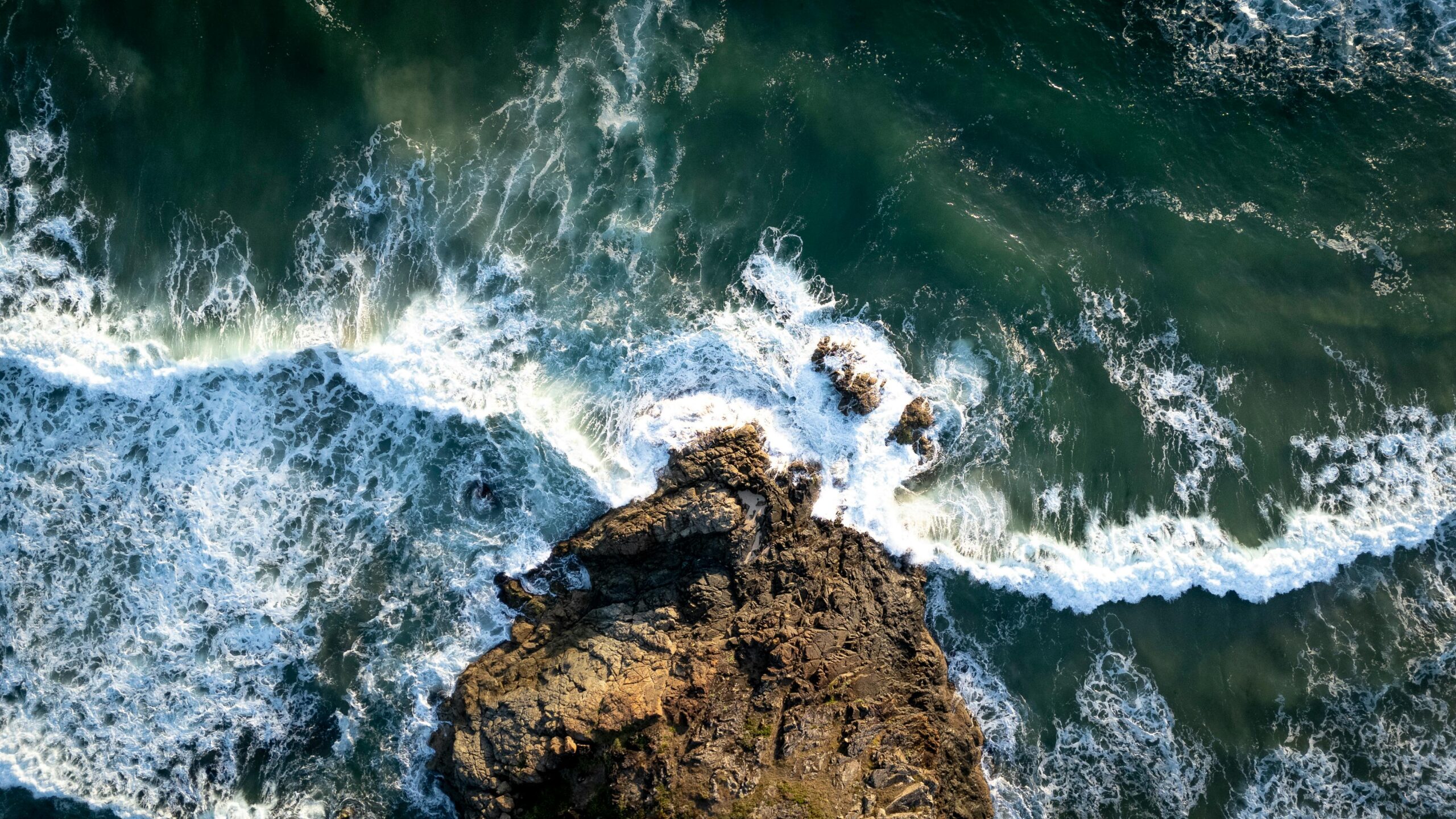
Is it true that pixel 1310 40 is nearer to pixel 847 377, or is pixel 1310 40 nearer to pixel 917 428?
pixel 917 428

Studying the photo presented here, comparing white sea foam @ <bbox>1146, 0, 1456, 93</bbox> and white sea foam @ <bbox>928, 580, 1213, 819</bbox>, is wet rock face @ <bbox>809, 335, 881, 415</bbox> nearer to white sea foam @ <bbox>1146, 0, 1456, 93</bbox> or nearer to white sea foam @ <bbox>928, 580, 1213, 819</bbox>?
white sea foam @ <bbox>928, 580, 1213, 819</bbox>

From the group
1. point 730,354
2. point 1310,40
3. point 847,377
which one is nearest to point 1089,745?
point 847,377

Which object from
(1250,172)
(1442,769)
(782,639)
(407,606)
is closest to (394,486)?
(407,606)

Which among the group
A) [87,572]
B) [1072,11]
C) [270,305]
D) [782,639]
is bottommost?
[87,572]

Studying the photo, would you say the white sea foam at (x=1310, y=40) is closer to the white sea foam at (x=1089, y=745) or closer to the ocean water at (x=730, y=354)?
the ocean water at (x=730, y=354)

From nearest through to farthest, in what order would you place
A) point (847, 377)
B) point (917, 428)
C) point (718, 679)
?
point (718, 679)
point (847, 377)
point (917, 428)

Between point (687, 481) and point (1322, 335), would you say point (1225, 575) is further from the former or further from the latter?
point (687, 481)
